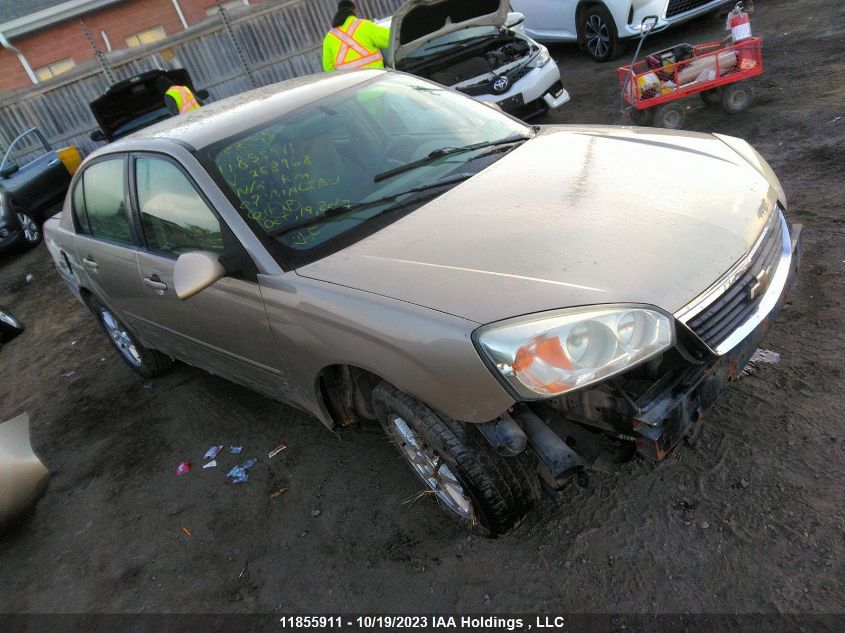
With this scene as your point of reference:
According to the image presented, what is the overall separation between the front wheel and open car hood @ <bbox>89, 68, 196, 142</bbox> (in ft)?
5.79

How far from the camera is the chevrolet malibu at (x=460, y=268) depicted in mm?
1973

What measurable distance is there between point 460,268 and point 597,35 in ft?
25.7

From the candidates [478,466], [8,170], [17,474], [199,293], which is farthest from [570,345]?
[8,170]

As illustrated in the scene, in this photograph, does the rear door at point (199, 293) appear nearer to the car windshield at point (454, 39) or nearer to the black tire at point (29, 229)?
the car windshield at point (454, 39)

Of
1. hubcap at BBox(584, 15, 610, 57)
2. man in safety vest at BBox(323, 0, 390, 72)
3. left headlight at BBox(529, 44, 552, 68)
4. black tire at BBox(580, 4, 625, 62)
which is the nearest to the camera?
left headlight at BBox(529, 44, 552, 68)

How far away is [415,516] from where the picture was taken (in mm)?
2742

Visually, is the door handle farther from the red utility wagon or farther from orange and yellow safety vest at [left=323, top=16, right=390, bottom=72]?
orange and yellow safety vest at [left=323, top=16, right=390, bottom=72]

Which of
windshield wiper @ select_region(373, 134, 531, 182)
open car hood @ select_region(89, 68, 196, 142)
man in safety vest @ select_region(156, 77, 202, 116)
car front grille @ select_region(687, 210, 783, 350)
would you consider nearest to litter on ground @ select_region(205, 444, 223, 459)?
windshield wiper @ select_region(373, 134, 531, 182)

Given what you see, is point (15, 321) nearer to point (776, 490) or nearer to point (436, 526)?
point (436, 526)

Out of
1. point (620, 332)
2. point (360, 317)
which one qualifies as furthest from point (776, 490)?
point (360, 317)

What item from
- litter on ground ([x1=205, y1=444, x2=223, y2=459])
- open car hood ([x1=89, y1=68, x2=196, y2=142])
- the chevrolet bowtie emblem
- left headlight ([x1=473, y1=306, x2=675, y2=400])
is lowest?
litter on ground ([x1=205, y1=444, x2=223, y2=459])

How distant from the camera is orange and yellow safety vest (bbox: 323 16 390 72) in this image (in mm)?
6926

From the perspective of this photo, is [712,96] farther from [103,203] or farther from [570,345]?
[103,203]

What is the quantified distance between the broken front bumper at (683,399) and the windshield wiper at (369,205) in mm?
1284
